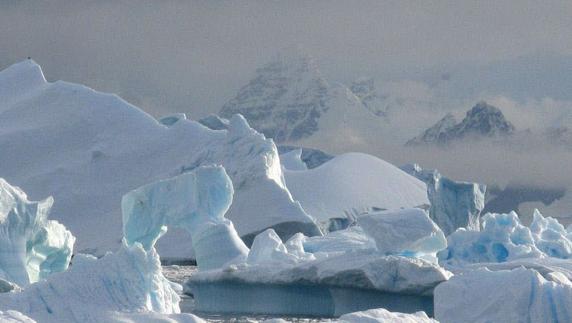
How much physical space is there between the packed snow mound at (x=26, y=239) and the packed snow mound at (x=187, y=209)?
202 inches

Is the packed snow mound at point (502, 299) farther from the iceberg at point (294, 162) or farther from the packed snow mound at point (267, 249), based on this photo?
the iceberg at point (294, 162)

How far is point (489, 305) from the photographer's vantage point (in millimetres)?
13562

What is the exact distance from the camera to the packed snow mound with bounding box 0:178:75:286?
20750 millimetres

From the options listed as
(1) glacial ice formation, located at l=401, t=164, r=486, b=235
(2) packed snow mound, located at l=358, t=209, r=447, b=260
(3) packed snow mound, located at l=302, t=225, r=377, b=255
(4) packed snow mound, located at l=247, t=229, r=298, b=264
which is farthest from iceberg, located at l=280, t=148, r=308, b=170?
(2) packed snow mound, located at l=358, t=209, r=447, b=260

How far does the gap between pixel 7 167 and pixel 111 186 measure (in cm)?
479

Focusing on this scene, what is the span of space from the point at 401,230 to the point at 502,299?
6719 millimetres

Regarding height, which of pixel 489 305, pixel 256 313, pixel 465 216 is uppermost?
pixel 489 305

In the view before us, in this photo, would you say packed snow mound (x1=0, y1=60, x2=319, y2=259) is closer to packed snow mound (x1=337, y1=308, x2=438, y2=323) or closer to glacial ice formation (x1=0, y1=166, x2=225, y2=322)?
glacial ice formation (x1=0, y1=166, x2=225, y2=322)

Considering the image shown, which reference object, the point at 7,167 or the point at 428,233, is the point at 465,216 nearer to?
the point at 428,233

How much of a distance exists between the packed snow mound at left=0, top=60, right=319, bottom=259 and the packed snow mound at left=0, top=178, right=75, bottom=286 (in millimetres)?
18603

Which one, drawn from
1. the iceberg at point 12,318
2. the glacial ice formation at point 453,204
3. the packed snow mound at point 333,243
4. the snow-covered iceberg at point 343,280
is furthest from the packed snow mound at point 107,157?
the iceberg at point 12,318

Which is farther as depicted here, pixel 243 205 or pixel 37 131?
pixel 37 131

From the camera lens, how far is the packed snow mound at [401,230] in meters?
20.2

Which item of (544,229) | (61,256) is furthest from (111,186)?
(61,256)
